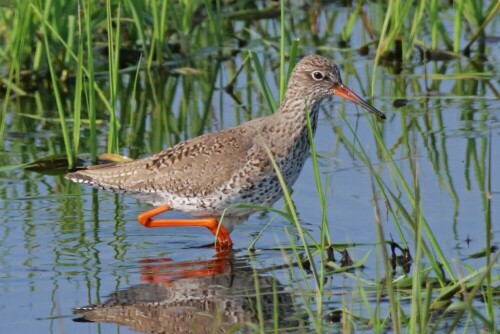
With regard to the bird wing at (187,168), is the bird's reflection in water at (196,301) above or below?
below

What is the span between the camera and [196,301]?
7.99m

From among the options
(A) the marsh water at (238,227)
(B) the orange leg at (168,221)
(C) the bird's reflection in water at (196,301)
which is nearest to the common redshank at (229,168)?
(B) the orange leg at (168,221)

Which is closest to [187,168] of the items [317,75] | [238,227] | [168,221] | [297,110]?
[168,221]

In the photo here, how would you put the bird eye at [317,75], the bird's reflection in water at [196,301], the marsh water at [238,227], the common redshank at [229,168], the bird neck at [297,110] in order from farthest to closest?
the bird eye at [317,75]
the bird neck at [297,110]
the common redshank at [229,168]
the marsh water at [238,227]
the bird's reflection in water at [196,301]

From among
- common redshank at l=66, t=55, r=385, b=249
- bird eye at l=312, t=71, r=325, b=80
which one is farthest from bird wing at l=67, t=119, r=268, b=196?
bird eye at l=312, t=71, r=325, b=80

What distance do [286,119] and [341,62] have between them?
15.2 ft

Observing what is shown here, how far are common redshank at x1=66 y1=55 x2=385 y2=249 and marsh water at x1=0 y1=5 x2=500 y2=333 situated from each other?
0.30 meters

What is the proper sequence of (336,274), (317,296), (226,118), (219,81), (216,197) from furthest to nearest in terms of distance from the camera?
(219,81) < (226,118) < (216,197) < (336,274) < (317,296)

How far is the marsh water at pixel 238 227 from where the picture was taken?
771cm

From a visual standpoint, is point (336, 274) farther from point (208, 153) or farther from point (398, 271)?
point (208, 153)

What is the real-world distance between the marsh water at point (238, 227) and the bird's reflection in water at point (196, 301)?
17mm

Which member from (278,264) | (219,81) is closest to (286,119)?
(278,264)

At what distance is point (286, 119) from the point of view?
932 centimetres

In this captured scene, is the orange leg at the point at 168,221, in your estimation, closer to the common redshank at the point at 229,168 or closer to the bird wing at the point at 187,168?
the common redshank at the point at 229,168
